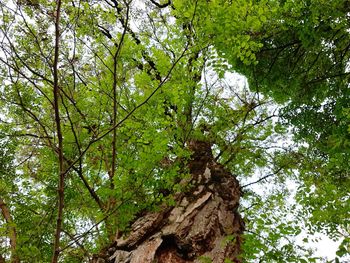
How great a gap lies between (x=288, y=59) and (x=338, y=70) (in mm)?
1081

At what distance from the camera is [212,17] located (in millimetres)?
4539

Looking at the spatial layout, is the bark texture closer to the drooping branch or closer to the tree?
the tree

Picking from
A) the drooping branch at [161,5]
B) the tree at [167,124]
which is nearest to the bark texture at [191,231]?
the tree at [167,124]

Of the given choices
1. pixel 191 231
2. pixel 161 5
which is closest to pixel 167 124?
pixel 191 231

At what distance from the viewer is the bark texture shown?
4227 mm

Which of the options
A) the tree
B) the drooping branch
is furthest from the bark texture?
the drooping branch

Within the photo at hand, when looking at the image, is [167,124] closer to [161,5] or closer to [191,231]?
[191,231]

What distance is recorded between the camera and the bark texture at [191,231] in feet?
13.9

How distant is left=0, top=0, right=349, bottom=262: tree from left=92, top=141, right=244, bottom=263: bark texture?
0.09ft

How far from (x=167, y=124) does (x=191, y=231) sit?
1.55 meters

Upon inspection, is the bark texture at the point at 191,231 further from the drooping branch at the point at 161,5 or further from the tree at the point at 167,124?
the drooping branch at the point at 161,5

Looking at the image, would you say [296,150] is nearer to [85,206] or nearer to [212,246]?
[212,246]

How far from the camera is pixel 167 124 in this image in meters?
4.66

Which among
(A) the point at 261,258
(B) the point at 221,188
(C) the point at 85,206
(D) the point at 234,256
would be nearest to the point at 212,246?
(D) the point at 234,256
